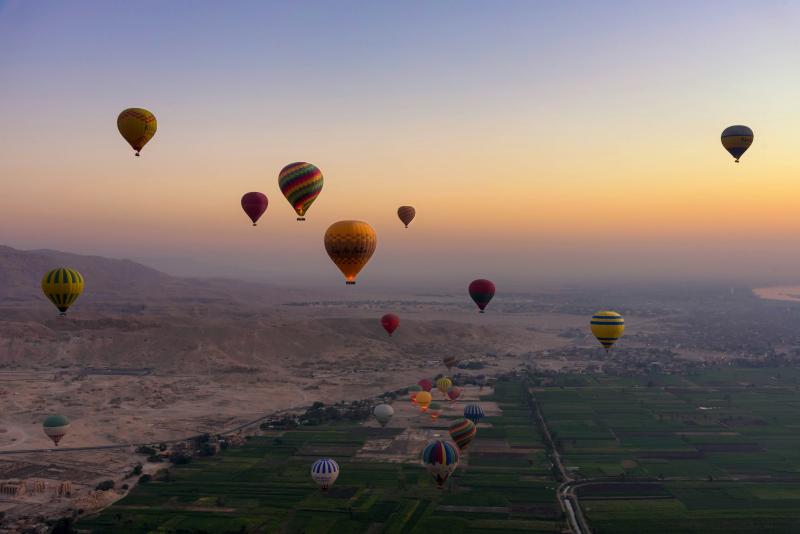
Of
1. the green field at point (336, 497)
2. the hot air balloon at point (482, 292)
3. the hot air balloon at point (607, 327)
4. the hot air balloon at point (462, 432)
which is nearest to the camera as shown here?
the green field at point (336, 497)

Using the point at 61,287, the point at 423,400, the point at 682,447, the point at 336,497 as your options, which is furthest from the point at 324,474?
the point at 682,447

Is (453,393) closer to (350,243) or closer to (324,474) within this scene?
(324,474)

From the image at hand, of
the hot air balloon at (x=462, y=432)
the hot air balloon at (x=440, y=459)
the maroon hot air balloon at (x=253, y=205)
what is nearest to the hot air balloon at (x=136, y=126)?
the maroon hot air balloon at (x=253, y=205)

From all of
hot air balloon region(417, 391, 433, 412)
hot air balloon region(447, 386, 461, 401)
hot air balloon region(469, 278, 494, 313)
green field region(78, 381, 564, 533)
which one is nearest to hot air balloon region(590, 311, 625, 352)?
hot air balloon region(469, 278, 494, 313)

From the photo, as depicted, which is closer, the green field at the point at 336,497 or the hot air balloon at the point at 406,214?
the green field at the point at 336,497

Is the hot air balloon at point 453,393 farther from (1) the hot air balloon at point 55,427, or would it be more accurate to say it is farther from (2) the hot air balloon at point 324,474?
(1) the hot air balloon at point 55,427

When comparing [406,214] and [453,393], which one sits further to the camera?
[453,393]

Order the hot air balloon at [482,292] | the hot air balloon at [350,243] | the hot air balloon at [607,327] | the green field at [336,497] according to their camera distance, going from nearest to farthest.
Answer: the hot air balloon at [350,243], the green field at [336,497], the hot air balloon at [607,327], the hot air balloon at [482,292]
